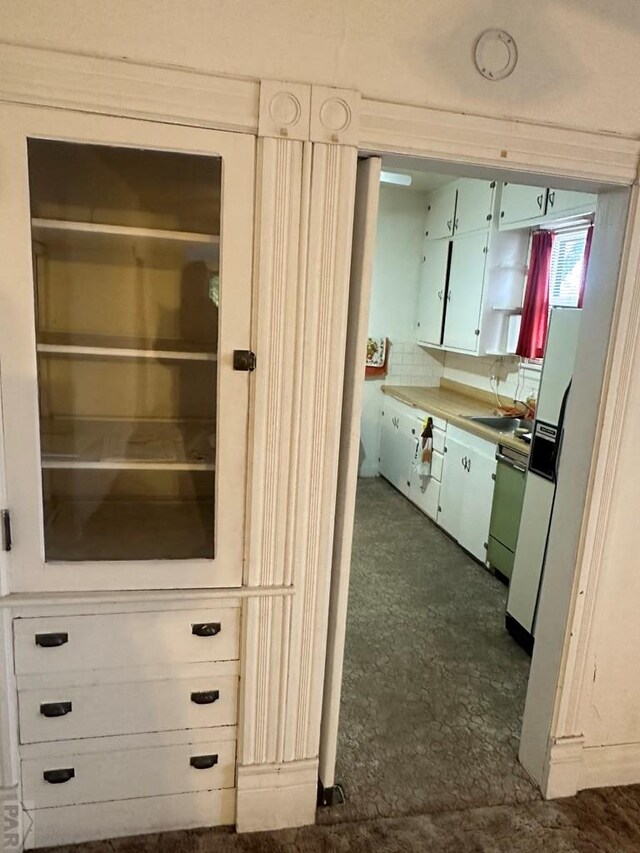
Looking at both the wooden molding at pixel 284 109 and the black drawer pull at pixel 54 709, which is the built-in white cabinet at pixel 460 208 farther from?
the black drawer pull at pixel 54 709

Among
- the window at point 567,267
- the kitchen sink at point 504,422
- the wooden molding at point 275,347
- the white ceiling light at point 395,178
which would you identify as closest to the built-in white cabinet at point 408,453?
the kitchen sink at point 504,422

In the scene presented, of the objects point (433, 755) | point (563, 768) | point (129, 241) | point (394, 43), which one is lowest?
point (433, 755)

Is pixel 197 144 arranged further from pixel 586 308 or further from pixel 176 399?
pixel 586 308

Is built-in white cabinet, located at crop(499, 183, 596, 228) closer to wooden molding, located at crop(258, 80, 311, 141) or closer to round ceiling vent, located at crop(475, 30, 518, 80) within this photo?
round ceiling vent, located at crop(475, 30, 518, 80)

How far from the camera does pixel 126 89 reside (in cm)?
139

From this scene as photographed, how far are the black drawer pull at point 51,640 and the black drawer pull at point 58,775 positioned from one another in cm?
39

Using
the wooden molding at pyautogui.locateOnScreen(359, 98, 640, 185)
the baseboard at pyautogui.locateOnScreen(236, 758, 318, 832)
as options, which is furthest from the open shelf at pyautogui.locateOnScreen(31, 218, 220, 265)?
the baseboard at pyautogui.locateOnScreen(236, 758, 318, 832)

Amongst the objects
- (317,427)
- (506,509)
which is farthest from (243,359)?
(506,509)

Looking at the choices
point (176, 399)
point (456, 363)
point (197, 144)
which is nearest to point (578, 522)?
point (176, 399)

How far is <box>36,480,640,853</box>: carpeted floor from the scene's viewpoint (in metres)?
1.81

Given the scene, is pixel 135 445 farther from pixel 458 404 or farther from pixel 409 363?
pixel 409 363

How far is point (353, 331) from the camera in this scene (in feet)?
5.48

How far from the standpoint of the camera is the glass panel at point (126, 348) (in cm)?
150

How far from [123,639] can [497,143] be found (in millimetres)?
1732
